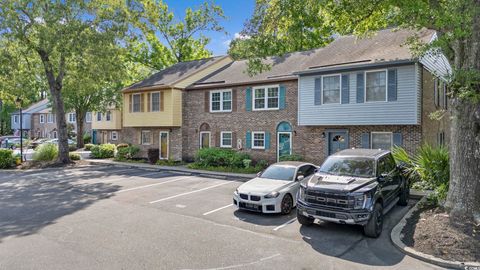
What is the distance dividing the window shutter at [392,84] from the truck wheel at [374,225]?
27.1 ft

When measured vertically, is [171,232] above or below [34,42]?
below

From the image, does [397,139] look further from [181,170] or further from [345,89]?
[181,170]

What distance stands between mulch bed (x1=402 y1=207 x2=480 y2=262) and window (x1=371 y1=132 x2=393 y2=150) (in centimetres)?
705

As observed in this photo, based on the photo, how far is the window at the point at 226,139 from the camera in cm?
2111

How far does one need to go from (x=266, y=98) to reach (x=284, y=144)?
301 centimetres

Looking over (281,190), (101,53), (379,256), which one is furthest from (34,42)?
(379,256)

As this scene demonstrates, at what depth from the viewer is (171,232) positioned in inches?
305

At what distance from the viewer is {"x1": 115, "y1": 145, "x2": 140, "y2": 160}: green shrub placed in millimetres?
25000

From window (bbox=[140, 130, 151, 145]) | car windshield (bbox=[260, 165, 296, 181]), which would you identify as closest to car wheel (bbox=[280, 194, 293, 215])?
car windshield (bbox=[260, 165, 296, 181])

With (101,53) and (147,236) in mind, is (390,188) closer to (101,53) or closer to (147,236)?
(147,236)

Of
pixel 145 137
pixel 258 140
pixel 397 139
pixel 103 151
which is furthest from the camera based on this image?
pixel 103 151

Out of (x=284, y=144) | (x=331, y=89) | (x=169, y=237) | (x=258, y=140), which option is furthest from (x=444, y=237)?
(x=258, y=140)

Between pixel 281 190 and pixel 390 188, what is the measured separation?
2.94 metres

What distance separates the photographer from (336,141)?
16.4 metres
